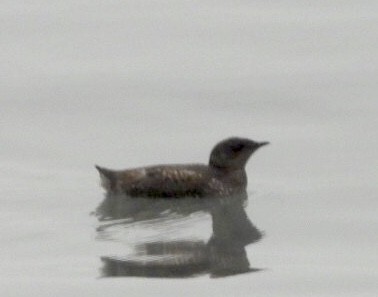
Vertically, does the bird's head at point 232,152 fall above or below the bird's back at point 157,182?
above

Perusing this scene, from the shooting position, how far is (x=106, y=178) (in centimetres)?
1335

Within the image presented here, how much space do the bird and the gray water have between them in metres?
0.20

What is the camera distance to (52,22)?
17.2 metres

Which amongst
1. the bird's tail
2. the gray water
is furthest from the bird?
the gray water

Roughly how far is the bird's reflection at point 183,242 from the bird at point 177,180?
0.07 meters

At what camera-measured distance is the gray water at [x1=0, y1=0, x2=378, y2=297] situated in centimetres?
1136

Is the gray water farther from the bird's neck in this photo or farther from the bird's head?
the bird's head

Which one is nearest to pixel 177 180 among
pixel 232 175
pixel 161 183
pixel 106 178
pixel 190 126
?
pixel 161 183

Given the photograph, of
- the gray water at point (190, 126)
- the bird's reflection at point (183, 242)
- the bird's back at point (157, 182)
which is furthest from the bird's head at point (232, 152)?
the bird's reflection at point (183, 242)

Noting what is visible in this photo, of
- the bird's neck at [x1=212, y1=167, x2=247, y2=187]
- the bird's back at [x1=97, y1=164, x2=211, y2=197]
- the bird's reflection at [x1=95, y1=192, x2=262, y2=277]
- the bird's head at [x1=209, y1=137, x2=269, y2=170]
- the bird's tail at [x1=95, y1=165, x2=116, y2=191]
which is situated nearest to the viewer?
the bird's reflection at [x1=95, y1=192, x2=262, y2=277]

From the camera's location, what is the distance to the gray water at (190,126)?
1136 cm

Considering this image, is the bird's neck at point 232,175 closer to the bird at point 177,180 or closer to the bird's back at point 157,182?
the bird at point 177,180

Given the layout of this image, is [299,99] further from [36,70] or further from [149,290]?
[149,290]

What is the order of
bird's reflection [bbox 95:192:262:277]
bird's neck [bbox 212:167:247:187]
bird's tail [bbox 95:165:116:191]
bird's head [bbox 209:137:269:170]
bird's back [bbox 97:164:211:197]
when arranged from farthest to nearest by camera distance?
bird's head [bbox 209:137:269:170] < bird's neck [bbox 212:167:247:187] < bird's back [bbox 97:164:211:197] < bird's tail [bbox 95:165:116:191] < bird's reflection [bbox 95:192:262:277]
